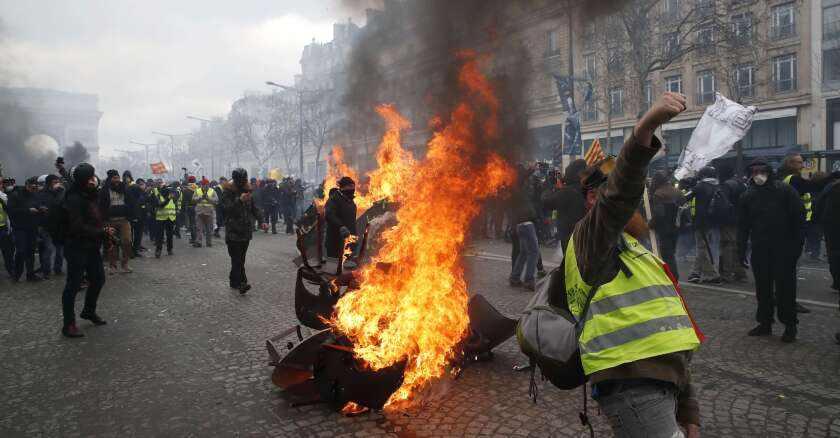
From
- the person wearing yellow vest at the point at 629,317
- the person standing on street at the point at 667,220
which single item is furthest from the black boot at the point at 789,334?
the person wearing yellow vest at the point at 629,317

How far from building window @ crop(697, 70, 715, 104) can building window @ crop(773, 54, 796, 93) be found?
3.00 metres

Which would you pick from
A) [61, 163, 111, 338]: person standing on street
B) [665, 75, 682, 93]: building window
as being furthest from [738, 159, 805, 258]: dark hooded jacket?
[665, 75, 682, 93]: building window

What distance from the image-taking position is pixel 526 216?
8344 millimetres

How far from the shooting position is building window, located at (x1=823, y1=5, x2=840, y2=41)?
87.7 feet

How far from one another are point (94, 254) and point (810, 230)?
12.9 meters

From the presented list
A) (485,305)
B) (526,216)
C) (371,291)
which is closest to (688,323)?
(371,291)

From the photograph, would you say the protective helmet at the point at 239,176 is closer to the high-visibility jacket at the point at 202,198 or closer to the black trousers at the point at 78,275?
the black trousers at the point at 78,275

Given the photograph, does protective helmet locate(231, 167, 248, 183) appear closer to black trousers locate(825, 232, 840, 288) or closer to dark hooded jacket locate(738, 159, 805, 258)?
dark hooded jacket locate(738, 159, 805, 258)

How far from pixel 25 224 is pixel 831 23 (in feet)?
113

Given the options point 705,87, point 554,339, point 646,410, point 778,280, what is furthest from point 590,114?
point 646,410

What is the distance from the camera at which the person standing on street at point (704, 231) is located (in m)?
8.92

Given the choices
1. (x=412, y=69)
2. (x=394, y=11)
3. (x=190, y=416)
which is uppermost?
(x=394, y=11)

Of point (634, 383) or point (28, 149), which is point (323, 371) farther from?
point (28, 149)

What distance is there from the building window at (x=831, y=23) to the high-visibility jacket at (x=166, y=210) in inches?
1239
